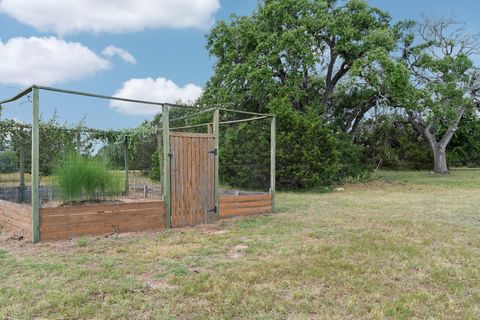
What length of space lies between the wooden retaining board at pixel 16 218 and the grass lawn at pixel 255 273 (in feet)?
0.93

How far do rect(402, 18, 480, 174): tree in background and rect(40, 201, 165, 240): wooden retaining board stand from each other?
10.3m

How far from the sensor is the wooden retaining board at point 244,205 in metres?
5.97

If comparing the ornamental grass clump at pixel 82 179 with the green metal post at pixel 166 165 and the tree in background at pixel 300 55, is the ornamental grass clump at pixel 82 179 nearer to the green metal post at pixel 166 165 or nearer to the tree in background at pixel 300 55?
the green metal post at pixel 166 165

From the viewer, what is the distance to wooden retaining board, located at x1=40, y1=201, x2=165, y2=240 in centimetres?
439

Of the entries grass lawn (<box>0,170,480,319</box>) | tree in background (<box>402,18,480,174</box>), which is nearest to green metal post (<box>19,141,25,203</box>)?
grass lawn (<box>0,170,480,319</box>)

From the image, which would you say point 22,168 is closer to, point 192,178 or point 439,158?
point 192,178

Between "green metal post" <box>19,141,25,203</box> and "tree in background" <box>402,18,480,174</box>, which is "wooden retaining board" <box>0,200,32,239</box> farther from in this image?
"tree in background" <box>402,18,480,174</box>

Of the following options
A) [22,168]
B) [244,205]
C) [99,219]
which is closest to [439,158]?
[244,205]

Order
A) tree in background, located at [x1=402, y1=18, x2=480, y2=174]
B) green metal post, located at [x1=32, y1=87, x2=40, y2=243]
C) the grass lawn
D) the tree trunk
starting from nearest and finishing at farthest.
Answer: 1. the grass lawn
2. green metal post, located at [x1=32, y1=87, x2=40, y2=243]
3. tree in background, located at [x1=402, y1=18, x2=480, y2=174]
4. the tree trunk

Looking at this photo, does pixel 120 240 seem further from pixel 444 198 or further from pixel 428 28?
pixel 428 28

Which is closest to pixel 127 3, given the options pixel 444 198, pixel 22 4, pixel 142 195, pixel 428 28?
pixel 22 4

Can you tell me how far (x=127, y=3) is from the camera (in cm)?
636

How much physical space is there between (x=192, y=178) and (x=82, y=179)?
4.80 ft

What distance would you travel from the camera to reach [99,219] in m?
4.70
